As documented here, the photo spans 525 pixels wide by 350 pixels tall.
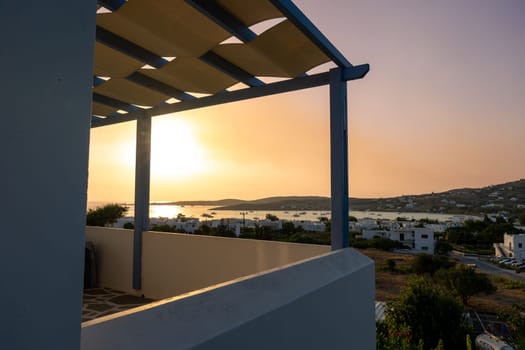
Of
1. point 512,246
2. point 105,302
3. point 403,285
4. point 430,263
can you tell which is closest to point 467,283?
point 430,263

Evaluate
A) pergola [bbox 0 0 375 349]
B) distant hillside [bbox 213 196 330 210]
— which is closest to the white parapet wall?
pergola [bbox 0 0 375 349]

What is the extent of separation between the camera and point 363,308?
127 inches

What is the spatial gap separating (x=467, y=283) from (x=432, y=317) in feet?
60.1

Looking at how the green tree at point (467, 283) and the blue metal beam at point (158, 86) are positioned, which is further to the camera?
the green tree at point (467, 283)

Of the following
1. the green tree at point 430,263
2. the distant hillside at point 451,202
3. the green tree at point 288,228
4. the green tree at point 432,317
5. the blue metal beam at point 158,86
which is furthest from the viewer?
the green tree at point 430,263

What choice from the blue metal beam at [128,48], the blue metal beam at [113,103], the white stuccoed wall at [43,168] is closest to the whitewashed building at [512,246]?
the blue metal beam at [113,103]

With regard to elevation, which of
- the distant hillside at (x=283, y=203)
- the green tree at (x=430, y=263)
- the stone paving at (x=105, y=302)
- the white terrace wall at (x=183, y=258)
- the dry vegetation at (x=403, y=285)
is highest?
the distant hillside at (x=283, y=203)

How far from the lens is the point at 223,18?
10.2ft

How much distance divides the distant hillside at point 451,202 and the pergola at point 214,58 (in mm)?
21400

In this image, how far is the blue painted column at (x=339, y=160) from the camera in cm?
390

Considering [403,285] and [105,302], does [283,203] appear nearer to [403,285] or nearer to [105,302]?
[105,302]

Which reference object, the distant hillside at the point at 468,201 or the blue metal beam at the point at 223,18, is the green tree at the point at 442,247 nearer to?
the distant hillside at the point at 468,201

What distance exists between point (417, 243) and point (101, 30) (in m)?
52.2

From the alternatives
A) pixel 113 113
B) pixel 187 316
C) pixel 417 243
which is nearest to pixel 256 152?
pixel 113 113
